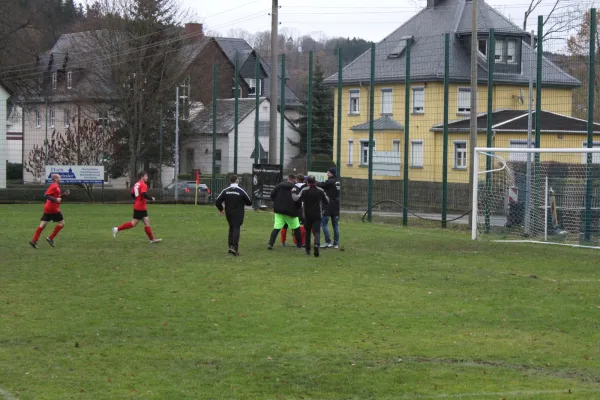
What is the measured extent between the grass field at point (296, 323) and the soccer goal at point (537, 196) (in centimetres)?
248

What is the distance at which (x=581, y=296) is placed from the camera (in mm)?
13594

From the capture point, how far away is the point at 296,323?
37.4 feet

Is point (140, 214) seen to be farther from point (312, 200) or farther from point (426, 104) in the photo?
point (426, 104)

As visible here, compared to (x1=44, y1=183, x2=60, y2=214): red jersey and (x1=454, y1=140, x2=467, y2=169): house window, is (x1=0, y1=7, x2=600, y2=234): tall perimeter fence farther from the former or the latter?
(x1=44, y1=183, x2=60, y2=214): red jersey

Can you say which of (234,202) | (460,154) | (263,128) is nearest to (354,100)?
(460,154)

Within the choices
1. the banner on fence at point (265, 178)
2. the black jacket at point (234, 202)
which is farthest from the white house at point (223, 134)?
the black jacket at point (234, 202)

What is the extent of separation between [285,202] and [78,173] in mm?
24390

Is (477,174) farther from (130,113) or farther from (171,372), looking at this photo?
(130,113)

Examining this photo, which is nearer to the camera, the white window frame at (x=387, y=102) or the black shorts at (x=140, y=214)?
the black shorts at (x=140, y=214)

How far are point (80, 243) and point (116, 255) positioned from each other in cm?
278

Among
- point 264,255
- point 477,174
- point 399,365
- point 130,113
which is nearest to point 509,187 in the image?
point 477,174

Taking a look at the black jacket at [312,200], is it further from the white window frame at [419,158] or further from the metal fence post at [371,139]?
the white window frame at [419,158]

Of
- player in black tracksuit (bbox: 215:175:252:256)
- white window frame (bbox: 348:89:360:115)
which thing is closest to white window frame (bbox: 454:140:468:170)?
white window frame (bbox: 348:89:360:115)

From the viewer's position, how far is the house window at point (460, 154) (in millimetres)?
29812
